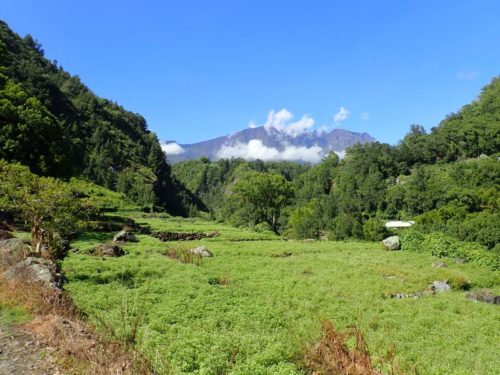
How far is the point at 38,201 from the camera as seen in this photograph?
68.0 feet

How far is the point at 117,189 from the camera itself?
405 ft

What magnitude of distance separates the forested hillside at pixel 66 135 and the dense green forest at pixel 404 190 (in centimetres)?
3502

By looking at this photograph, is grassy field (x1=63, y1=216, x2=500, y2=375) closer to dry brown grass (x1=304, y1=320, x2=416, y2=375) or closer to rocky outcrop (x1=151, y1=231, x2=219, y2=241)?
dry brown grass (x1=304, y1=320, x2=416, y2=375)

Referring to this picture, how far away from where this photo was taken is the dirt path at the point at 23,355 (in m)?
9.58

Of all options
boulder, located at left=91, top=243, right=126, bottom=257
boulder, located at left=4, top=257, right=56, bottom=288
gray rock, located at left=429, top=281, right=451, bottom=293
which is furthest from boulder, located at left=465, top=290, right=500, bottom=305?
boulder, located at left=91, top=243, right=126, bottom=257

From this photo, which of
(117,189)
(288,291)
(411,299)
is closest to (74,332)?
(288,291)

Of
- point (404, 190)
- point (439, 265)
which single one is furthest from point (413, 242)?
point (404, 190)

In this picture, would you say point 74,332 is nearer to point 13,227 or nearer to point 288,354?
point 288,354

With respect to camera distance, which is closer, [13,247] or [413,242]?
[13,247]

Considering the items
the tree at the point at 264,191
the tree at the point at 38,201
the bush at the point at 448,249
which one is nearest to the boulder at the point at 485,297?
the bush at the point at 448,249

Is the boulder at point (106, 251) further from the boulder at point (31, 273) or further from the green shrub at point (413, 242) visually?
the green shrub at point (413, 242)

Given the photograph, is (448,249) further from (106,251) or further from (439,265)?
(106,251)

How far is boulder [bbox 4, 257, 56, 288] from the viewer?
15820 millimetres

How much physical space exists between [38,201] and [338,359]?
1721 centimetres
